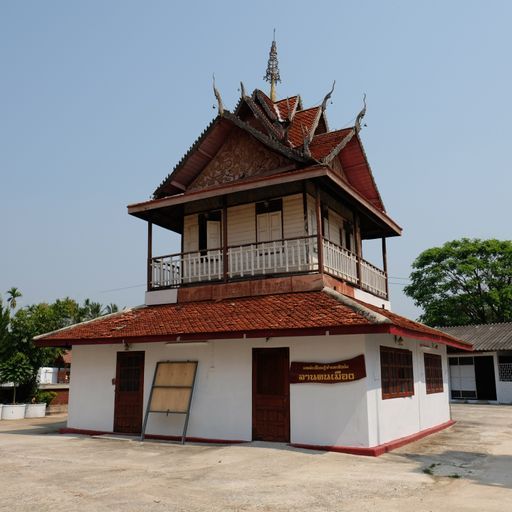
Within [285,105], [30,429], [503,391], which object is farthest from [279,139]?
[503,391]

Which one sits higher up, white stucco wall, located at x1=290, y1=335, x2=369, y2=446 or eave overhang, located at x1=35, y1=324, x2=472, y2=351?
eave overhang, located at x1=35, y1=324, x2=472, y2=351

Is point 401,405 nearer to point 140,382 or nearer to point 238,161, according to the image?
point 140,382

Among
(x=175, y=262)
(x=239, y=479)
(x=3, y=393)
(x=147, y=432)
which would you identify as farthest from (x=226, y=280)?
(x=3, y=393)

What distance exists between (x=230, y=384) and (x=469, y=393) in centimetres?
2345

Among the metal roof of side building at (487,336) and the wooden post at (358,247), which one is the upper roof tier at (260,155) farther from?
the metal roof of side building at (487,336)

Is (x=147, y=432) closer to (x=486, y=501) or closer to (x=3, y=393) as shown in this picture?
(x=486, y=501)

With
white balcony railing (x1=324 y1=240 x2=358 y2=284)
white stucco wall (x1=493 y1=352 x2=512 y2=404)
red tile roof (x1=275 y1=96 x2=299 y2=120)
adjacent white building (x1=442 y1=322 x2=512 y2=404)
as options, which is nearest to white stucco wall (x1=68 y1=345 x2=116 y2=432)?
white balcony railing (x1=324 y1=240 x2=358 y2=284)

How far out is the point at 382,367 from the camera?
12094 millimetres

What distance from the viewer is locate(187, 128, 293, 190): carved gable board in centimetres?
1512

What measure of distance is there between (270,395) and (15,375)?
1332 centimetres

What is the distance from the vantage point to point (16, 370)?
69.9 ft

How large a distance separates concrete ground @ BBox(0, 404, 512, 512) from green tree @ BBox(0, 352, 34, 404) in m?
9.18

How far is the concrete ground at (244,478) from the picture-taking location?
272 inches

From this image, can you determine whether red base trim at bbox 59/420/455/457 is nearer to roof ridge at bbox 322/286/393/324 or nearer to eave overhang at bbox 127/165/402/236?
roof ridge at bbox 322/286/393/324
